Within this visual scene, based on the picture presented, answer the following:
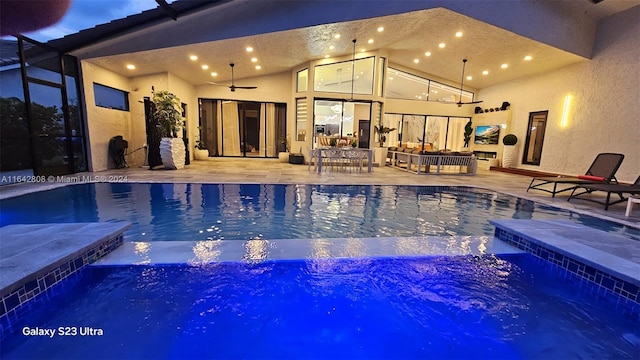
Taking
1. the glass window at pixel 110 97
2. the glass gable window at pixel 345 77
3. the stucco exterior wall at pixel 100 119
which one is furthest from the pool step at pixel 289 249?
the glass gable window at pixel 345 77

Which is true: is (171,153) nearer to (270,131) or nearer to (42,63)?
(42,63)

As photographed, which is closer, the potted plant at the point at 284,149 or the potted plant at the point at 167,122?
the potted plant at the point at 167,122

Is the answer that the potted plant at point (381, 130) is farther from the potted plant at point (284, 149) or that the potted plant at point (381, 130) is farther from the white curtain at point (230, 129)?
the white curtain at point (230, 129)

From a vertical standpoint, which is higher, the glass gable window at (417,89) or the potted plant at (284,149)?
the glass gable window at (417,89)

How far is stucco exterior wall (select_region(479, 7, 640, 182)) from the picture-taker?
693 cm

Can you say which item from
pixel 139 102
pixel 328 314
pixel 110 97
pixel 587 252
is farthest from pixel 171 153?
pixel 587 252

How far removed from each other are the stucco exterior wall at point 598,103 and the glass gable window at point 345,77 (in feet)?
19.2

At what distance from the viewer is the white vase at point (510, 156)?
34.0 ft

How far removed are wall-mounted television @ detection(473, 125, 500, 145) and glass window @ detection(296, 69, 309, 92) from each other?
25.7ft

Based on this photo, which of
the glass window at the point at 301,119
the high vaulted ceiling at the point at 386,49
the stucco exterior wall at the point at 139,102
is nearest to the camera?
the high vaulted ceiling at the point at 386,49

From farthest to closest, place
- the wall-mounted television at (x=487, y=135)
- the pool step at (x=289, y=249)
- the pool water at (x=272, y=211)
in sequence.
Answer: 1. the wall-mounted television at (x=487, y=135)
2. the pool water at (x=272, y=211)
3. the pool step at (x=289, y=249)

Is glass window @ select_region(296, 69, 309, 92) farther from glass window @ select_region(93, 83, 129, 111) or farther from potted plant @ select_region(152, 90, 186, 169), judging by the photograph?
glass window @ select_region(93, 83, 129, 111)

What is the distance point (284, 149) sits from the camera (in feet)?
40.4

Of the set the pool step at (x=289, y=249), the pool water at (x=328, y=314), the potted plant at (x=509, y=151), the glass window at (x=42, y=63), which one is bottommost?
the pool water at (x=328, y=314)
